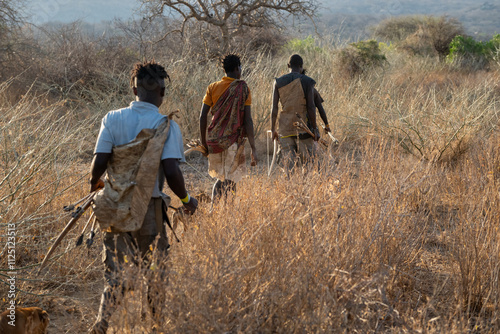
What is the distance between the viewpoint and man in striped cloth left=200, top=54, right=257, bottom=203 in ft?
13.1

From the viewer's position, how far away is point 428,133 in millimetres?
5984

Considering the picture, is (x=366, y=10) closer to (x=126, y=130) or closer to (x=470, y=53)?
(x=470, y=53)

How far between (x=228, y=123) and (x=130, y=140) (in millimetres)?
1785

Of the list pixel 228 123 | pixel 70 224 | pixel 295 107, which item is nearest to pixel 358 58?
pixel 295 107

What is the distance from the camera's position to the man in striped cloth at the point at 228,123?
4.00 m

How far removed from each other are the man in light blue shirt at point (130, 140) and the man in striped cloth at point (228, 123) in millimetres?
1580

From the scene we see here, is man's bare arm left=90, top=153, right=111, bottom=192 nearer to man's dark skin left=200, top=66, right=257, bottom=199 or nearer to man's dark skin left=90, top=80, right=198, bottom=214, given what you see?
man's dark skin left=90, top=80, right=198, bottom=214

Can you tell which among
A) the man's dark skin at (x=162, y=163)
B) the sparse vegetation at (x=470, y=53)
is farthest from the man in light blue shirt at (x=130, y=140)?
the sparse vegetation at (x=470, y=53)

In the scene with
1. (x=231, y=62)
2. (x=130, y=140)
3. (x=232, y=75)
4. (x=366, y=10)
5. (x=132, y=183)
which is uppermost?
(x=366, y=10)

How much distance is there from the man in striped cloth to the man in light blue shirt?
5.18 feet

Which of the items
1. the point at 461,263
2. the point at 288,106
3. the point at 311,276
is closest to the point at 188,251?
the point at 311,276

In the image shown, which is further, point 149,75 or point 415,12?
point 415,12

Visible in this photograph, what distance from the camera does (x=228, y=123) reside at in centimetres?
405

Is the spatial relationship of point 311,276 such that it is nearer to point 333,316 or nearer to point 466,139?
point 333,316
